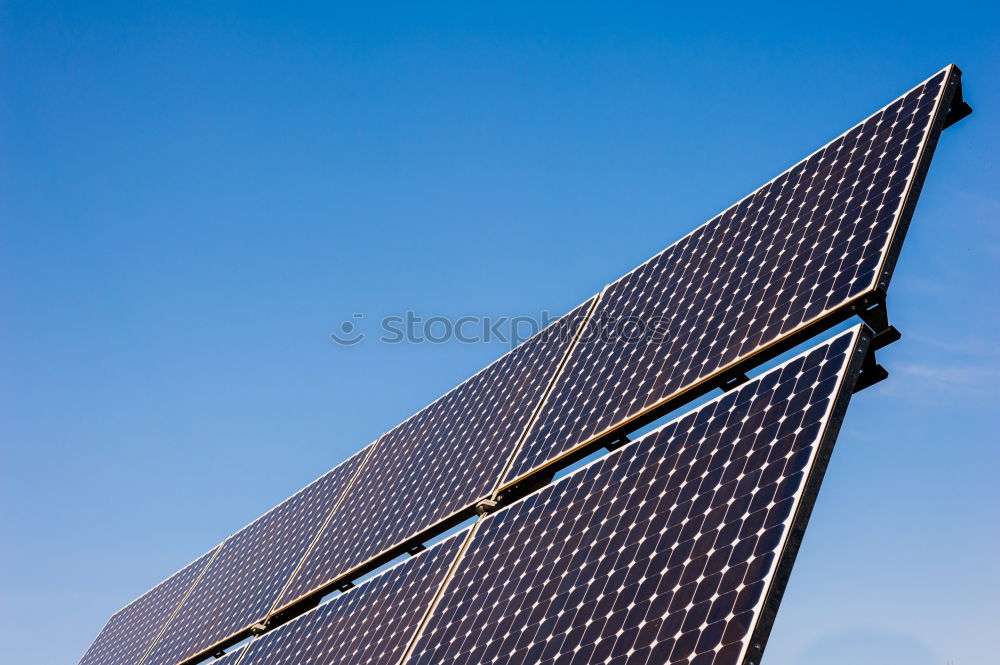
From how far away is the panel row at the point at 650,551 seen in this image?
29.5 feet

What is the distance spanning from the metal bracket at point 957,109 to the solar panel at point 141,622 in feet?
67.7

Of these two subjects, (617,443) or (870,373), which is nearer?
(870,373)

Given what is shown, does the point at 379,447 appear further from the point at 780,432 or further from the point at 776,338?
the point at 780,432

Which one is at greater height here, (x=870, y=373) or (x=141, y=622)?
(x=870, y=373)

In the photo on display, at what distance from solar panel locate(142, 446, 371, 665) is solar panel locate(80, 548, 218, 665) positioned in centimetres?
101

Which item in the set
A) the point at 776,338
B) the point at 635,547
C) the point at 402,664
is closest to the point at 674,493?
the point at 635,547

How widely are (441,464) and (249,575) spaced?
266 inches

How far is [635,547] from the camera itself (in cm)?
1073

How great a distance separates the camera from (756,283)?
44.7 feet

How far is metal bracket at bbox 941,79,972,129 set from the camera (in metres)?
13.3

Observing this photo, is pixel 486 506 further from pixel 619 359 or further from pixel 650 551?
pixel 650 551

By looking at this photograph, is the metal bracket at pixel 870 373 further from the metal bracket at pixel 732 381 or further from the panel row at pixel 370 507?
the panel row at pixel 370 507

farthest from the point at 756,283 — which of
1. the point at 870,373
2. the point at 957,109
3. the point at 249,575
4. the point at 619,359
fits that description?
the point at 249,575

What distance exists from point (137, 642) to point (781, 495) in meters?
21.0
